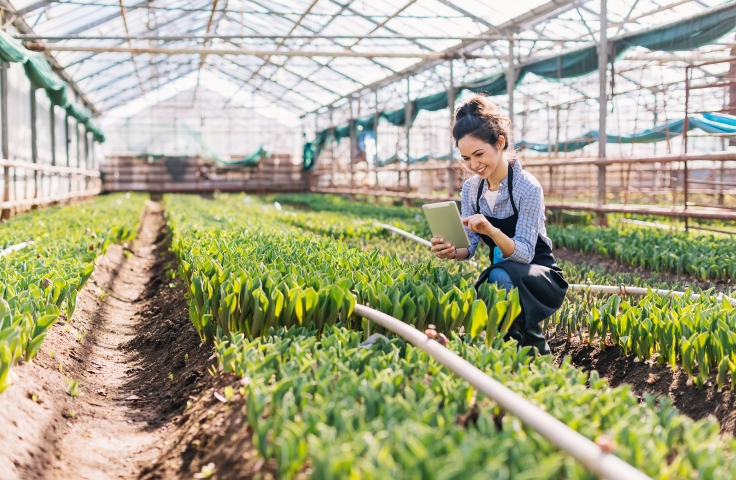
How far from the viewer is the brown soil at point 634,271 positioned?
484cm

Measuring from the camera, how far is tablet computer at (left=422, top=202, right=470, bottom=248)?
11.1 feet

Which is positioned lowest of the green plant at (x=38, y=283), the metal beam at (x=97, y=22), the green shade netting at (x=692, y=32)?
the green plant at (x=38, y=283)

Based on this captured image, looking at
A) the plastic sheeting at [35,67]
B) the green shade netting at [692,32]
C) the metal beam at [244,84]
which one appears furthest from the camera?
the metal beam at [244,84]

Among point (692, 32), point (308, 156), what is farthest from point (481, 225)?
point (308, 156)

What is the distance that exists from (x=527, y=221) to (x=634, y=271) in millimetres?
2719

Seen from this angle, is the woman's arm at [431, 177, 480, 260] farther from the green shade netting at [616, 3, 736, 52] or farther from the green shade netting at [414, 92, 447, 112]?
the green shade netting at [414, 92, 447, 112]

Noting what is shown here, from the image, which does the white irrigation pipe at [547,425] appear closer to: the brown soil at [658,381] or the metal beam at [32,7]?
the brown soil at [658,381]

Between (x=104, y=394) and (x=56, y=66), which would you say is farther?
(x=56, y=66)

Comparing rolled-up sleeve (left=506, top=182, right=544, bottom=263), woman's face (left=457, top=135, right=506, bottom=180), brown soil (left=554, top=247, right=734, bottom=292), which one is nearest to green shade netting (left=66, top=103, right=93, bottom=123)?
brown soil (left=554, top=247, right=734, bottom=292)

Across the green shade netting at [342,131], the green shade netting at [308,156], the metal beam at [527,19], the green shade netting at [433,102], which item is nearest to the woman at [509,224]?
the metal beam at [527,19]

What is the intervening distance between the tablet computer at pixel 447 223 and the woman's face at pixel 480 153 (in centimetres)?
22

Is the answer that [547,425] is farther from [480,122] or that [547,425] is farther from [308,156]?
[308,156]

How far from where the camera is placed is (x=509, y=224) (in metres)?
3.43

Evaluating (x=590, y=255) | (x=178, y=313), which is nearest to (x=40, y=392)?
(x=178, y=313)
